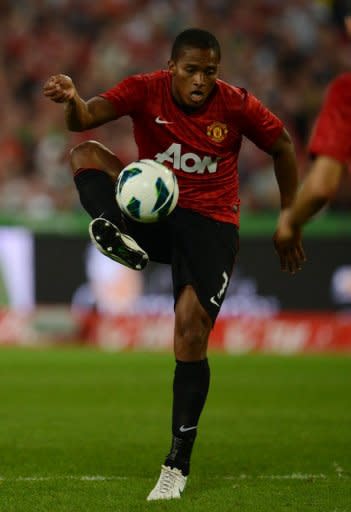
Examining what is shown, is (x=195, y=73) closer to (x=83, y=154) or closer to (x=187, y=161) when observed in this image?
(x=187, y=161)

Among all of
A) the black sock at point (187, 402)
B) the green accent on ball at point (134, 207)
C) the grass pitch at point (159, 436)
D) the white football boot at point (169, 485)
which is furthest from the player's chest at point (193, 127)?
the grass pitch at point (159, 436)

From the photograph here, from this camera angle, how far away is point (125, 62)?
59.9 ft

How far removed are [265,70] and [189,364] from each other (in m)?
12.9

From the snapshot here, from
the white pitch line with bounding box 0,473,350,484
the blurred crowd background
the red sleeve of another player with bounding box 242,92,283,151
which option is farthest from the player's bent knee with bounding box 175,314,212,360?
the blurred crowd background

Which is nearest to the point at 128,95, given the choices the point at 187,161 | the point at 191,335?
the point at 187,161

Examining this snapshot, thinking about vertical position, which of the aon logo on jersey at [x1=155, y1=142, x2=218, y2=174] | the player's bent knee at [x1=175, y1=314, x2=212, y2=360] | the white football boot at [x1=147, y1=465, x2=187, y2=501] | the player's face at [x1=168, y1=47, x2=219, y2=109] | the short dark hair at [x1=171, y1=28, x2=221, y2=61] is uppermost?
the short dark hair at [x1=171, y1=28, x2=221, y2=61]

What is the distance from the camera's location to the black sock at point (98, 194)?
548 centimetres

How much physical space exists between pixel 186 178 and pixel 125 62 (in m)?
13.0

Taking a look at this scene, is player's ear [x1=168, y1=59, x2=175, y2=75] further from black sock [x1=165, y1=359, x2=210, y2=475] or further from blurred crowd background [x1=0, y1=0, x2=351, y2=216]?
blurred crowd background [x1=0, y1=0, x2=351, y2=216]

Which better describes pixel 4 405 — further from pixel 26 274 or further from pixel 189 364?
pixel 26 274

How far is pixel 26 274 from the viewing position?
1530 cm

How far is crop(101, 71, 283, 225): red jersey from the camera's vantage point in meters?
5.52

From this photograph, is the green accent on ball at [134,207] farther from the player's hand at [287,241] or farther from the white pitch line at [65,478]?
the white pitch line at [65,478]

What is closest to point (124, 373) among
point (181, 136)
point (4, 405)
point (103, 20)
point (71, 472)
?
point (4, 405)
